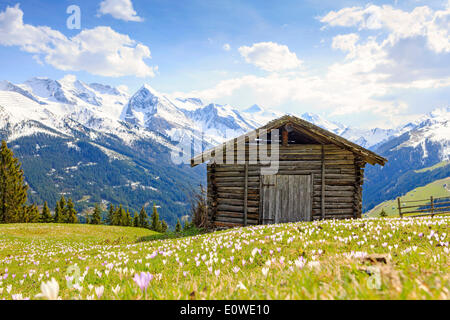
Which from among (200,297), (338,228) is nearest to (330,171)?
(338,228)

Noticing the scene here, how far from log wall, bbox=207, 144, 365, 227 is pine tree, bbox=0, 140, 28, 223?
57.8m

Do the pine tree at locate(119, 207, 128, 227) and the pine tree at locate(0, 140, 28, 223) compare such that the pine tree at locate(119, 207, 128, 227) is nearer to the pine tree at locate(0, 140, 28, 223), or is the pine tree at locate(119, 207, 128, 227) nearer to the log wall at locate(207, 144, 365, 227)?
the pine tree at locate(0, 140, 28, 223)

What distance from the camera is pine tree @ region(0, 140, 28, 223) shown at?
5688 cm

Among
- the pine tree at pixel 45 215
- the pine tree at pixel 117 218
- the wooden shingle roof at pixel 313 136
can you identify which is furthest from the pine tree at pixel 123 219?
the wooden shingle roof at pixel 313 136

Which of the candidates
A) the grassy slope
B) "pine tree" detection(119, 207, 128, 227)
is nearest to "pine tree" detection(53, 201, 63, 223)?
"pine tree" detection(119, 207, 128, 227)

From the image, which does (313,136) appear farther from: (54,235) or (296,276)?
(54,235)

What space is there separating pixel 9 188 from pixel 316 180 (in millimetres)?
65024

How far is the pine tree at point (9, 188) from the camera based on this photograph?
5688 cm

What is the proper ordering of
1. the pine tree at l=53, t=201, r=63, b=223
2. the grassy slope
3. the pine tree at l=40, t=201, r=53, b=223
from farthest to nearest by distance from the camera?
the pine tree at l=53, t=201, r=63, b=223, the pine tree at l=40, t=201, r=53, b=223, the grassy slope

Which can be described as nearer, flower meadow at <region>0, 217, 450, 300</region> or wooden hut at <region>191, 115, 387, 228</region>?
flower meadow at <region>0, 217, 450, 300</region>

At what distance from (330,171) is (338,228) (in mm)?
12597

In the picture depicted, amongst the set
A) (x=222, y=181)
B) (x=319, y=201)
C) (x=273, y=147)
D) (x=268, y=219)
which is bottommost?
(x=268, y=219)
